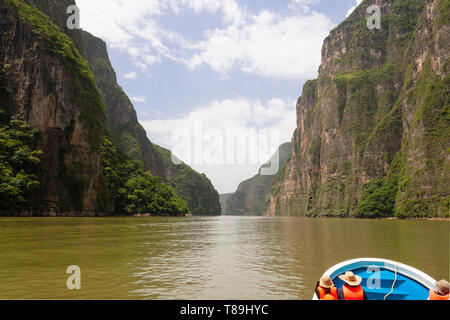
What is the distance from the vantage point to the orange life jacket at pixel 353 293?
24.1 feet

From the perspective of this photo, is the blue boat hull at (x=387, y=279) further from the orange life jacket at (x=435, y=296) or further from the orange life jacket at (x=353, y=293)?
the orange life jacket at (x=353, y=293)

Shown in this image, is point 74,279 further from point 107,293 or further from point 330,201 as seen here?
point 330,201

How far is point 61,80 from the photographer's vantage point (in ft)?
219

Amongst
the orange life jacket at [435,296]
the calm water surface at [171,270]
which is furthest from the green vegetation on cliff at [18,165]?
the orange life jacket at [435,296]

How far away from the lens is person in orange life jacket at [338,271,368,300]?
291 inches

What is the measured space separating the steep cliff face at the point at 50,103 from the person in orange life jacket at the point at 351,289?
5860 centimetres

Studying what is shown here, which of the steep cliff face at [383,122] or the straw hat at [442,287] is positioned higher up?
the steep cliff face at [383,122]

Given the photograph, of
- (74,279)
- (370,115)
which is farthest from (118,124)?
(74,279)

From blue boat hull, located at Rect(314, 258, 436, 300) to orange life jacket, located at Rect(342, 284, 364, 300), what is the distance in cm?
49

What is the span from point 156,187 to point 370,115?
315ft

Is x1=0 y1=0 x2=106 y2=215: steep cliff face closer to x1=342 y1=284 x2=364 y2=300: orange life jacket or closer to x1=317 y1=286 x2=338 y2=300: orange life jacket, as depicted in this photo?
x1=317 y1=286 x2=338 y2=300: orange life jacket

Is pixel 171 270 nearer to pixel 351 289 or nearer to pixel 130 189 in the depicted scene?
pixel 351 289

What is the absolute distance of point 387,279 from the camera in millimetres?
8094
